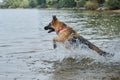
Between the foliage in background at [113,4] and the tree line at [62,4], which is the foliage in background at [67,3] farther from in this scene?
the foliage in background at [113,4]

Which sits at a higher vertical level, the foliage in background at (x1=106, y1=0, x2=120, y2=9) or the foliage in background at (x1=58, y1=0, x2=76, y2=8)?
the foliage in background at (x1=106, y1=0, x2=120, y2=9)

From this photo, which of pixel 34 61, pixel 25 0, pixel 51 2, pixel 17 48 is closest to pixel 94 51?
pixel 34 61

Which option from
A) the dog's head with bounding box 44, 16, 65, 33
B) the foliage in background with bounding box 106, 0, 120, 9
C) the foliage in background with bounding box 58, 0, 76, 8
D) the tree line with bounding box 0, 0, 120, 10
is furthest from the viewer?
the foliage in background with bounding box 58, 0, 76, 8

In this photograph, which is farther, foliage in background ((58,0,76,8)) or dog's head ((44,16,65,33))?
foliage in background ((58,0,76,8))

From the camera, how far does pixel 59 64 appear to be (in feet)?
36.6

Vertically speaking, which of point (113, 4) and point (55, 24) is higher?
point (55, 24)

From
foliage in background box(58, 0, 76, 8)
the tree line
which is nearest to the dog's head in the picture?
the tree line

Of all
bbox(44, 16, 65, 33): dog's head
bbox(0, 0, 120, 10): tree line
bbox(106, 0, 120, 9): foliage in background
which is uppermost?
bbox(44, 16, 65, 33): dog's head

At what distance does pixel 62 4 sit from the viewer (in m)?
118

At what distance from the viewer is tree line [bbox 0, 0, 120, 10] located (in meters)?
73.1

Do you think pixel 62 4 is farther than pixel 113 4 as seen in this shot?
Yes

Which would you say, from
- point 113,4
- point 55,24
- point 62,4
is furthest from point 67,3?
point 55,24

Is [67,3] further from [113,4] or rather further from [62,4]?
[113,4]

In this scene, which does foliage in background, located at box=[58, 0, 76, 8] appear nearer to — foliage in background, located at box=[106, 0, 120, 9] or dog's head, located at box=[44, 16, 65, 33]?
foliage in background, located at box=[106, 0, 120, 9]
